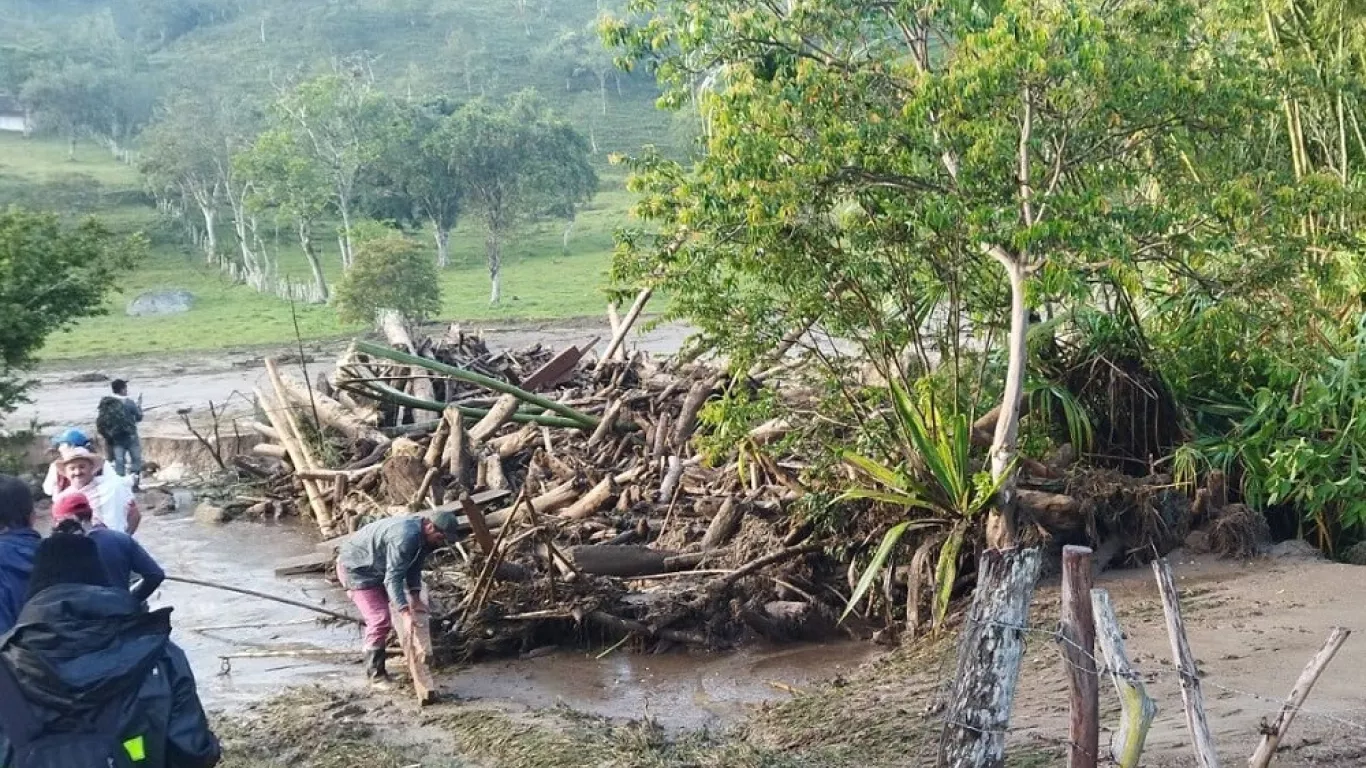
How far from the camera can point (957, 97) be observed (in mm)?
8906

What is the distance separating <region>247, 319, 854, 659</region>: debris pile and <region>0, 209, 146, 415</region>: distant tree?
254 centimetres

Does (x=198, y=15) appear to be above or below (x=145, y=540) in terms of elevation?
above

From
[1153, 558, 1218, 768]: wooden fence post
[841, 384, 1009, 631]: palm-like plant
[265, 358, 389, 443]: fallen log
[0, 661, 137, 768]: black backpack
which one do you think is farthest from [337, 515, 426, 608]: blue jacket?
[265, 358, 389, 443]: fallen log

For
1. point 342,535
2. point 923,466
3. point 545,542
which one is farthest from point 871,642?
point 342,535

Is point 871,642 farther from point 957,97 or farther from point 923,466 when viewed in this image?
point 957,97

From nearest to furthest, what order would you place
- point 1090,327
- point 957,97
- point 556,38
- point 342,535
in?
point 957,97 → point 1090,327 → point 342,535 → point 556,38

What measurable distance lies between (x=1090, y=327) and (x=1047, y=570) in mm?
2199

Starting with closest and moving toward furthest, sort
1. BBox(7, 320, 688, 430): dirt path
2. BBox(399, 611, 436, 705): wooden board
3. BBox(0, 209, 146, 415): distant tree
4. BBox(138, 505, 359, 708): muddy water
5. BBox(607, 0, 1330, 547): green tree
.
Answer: BBox(607, 0, 1330, 547): green tree
BBox(399, 611, 436, 705): wooden board
BBox(138, 505, 359, 708): muddy water
BBox(0, 209, 146, 415): distant tree
BBox(7, 320, 688, 430): dirt path

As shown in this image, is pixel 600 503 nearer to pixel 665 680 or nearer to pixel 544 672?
pixel 544 672

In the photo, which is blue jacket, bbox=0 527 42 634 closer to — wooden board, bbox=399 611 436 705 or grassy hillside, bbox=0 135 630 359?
wooden board, bbox=399 611 436 705

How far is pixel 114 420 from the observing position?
696 inches

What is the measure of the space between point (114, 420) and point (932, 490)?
38.3ft

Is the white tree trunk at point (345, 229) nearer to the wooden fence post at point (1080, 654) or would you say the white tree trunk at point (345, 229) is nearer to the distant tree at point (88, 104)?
the distant tree at point (88, 104)

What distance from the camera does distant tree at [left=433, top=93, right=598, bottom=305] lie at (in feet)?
164
